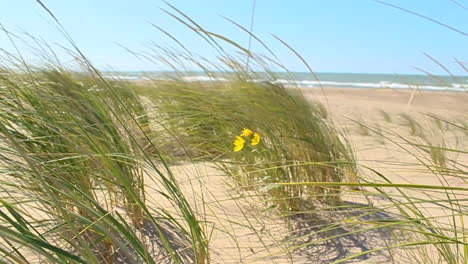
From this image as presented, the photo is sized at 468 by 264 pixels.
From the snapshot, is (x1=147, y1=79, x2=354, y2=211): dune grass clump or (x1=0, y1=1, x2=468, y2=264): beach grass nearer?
(x1=0, y1=1, x2=468, y2=264): beach grass

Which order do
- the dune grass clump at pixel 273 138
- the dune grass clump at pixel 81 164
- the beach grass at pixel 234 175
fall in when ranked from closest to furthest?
1. the dune grass clump at pixel 81 164
2. the beach grass at pixel 234 175
3. the dune grass clump at pixel 273 138

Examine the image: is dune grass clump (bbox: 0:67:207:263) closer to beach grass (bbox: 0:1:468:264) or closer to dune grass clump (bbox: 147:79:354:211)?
beach grass (bbox: 0:1:468:264)

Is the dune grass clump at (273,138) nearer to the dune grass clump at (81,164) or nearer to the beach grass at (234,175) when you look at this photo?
the beach grass at (234,175)

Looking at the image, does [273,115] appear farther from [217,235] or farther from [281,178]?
[217,235]

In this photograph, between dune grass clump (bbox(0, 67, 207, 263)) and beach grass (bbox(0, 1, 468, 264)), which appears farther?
beach grass (bbox(0, 1, 468, 264))

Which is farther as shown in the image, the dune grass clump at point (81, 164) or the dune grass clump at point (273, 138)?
the dune grass clump at point (273, 138)

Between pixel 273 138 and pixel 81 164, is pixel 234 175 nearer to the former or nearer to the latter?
pixel 273 138

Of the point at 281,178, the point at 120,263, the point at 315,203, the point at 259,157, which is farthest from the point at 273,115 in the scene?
the point at 120,263

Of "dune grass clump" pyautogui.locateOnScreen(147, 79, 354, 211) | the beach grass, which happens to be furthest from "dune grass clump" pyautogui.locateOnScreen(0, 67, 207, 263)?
"dune grass clump" pyautogui.locateOnScreen(147, 79, 354, 211)

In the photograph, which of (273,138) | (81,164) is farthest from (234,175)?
(81,164)

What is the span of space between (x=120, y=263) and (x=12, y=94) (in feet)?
2.01

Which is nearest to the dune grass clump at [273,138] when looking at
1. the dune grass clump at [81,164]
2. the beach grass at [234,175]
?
the beach grass at [234,175]

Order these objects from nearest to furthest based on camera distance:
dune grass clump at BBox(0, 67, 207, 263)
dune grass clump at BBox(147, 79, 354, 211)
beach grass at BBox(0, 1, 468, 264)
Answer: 1. dune grass clump at BBox(0, 67, 207, 263)
2. beach grass at BBox(0, 1, 468, 264)
3. dune grass clump at BBox(147, 79, 354, 211)

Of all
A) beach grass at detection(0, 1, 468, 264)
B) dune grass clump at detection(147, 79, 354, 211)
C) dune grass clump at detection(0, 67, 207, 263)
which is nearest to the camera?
dune grass clump at detection(0, 67, 207, 263)
